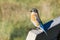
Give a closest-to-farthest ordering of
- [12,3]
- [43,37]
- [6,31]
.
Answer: [43,37] → [6,31] → [12,3]

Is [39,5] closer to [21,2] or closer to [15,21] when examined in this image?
[21,2]

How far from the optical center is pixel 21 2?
8.34m

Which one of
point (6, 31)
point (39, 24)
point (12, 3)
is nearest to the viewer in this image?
point (39, 24)

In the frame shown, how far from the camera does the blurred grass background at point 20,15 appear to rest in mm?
7105

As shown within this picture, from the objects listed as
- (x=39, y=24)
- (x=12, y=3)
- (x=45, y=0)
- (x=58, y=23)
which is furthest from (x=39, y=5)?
(x=58, y=23)

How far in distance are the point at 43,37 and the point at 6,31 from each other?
3.28 m

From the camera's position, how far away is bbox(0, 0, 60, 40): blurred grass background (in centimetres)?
711

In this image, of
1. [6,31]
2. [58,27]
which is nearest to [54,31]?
[58,27]

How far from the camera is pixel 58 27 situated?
4188mm

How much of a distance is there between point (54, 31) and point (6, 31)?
317cm

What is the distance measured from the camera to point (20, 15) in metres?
7.89

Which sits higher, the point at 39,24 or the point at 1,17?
the point at 39,24

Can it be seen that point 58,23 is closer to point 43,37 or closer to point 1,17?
point 43,37

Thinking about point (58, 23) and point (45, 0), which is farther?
point (45, 0)
